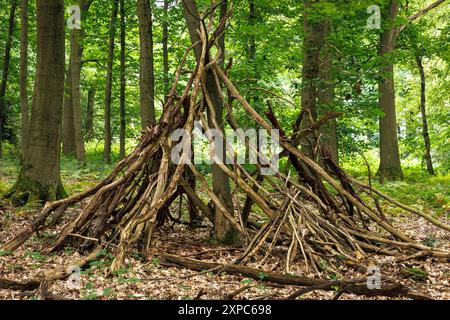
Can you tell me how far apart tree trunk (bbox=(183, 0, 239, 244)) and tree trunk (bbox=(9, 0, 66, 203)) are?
A: 244cm


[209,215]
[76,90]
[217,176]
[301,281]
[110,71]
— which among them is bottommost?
[301,281]

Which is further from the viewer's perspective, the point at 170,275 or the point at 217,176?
the point at 217,176

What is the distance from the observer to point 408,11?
16.7 metres

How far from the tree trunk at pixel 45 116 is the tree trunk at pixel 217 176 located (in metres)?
2.44

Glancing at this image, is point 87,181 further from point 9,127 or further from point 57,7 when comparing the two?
point 9,127

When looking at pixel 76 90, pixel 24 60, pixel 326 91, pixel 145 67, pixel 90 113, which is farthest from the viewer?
pixel 90 113

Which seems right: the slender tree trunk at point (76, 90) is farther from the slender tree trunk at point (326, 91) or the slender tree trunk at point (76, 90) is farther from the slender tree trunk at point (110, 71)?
the slender tree trunk at point (326, 91)

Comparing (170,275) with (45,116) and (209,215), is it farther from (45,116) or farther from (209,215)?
(45,116)

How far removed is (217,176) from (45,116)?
297cm

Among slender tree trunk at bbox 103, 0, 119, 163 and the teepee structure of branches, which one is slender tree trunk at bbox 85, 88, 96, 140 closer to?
slender tree trunk at bbox 103, 0, 119, 163

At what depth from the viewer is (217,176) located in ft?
18.8

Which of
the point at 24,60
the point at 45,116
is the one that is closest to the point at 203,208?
the point at 45,116

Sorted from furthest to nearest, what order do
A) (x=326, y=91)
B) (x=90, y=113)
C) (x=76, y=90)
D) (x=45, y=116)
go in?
(x=90, y=113), (x=76, y=90), (x=326, y=91), (x=45, y=116)

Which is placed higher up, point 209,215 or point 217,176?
point 217,176
